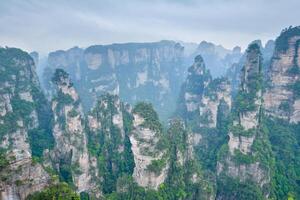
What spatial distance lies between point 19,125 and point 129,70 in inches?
Result: 3026

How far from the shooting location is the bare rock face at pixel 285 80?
165 ft

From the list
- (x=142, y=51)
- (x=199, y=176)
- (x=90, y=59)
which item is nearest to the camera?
(x=199, y=176)

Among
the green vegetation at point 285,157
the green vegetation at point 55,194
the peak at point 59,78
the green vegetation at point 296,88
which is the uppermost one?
the peak at point 59,78

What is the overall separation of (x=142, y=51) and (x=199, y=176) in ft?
294

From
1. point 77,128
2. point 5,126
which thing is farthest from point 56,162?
point 5,126

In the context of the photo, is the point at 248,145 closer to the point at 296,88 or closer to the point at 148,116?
the point at 296,88

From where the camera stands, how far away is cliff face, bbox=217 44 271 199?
1718 inches

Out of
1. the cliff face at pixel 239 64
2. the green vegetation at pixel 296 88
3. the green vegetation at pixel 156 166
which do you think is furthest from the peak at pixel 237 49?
the green vegetation at pixel 156 166

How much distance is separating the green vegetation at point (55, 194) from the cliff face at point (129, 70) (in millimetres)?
79936

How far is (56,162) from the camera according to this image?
141 feet

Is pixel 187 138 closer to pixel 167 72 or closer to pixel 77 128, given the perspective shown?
pixel 77 128

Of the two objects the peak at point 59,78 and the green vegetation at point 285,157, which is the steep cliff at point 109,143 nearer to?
the peak at point 59,78

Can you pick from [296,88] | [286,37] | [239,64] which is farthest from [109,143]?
[239,64]

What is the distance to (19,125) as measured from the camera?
5172 centimetres
